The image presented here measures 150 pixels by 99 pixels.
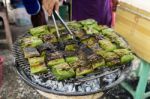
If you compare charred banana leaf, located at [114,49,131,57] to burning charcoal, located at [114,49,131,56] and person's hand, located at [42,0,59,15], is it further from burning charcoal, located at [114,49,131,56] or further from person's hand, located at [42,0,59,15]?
person's hand, located at [42,0,59,15]

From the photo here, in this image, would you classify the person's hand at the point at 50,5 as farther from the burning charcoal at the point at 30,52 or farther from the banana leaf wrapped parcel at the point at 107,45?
the banana leaf wrapped parcel at the point at 107,45

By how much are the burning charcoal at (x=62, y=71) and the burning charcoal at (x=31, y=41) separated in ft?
0.84

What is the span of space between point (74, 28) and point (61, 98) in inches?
20.7

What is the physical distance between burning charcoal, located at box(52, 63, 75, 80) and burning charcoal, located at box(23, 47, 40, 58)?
A: 0.51 ft

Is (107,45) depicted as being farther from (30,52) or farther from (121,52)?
(30,52)

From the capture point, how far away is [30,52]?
1.08 metres

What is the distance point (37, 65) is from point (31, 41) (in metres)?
0.24

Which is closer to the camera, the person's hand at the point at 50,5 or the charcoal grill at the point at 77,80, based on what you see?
the charcoal grill at the point at 77,80

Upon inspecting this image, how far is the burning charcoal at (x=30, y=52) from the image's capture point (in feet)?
3.48

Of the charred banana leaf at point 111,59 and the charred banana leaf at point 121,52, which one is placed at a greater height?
the charred banana leaf at point 121,52

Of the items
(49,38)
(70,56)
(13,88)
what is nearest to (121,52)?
(70,56)

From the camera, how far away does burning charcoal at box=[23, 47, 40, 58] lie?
1.06 metres

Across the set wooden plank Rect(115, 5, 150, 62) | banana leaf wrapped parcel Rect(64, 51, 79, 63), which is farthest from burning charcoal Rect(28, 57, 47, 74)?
wooden plank Rect(115, 5, 150, 62)

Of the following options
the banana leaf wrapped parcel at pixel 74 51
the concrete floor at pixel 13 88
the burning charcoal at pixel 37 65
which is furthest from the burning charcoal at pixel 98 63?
the concrete floor at pixel 13 88
